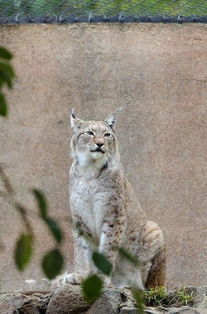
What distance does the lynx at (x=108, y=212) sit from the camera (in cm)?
720

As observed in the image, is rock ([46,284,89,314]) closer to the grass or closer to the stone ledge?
the stone ledge

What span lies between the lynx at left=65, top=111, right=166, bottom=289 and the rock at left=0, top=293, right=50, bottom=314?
71 centimetres

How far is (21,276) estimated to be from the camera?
9125 millimetres

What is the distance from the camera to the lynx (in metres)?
7.20

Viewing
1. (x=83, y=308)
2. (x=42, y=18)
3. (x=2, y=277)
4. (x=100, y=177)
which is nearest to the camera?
(x=83, y=308)

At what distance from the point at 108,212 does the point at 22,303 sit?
1.21 m

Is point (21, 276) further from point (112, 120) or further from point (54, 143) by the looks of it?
point (112, 120)

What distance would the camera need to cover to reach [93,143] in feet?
24.5

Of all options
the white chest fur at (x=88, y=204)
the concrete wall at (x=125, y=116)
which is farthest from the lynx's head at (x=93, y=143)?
the concrete wall at (x=125, y=116)

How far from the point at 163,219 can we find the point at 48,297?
2955mm

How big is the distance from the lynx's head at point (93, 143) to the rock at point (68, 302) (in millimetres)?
1479

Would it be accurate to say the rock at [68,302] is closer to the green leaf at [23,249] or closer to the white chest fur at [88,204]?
the white chest fur at [88,204]

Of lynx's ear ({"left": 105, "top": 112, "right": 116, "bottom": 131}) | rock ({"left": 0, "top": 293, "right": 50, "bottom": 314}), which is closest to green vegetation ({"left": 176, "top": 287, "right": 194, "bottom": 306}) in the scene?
rock ({"left": 0, "top": 293, "right": 50, "bottom": 314})

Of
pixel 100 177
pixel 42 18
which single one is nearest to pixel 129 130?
pixel 42 18
